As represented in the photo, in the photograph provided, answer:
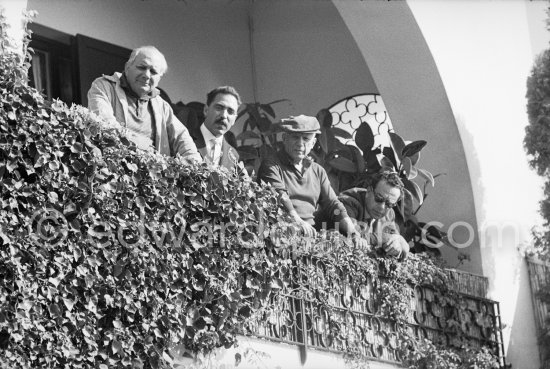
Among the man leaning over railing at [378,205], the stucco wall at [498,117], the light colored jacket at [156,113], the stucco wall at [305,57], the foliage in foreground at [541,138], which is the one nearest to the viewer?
the light colored jacket at [156,113]

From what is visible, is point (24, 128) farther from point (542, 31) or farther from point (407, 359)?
point (542, 31)

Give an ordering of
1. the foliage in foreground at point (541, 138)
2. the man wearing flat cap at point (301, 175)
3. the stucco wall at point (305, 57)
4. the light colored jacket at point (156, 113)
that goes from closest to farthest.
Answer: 1. the light colored jacket at point (156, 113)
2. the man wearing flat cap at point (301, 175)
3. the foliage in foreground at point (541, 138)
4. the stucco wall at point (305, 57)

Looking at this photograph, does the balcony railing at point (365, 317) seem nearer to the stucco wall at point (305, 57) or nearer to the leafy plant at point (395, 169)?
the leafy plant at point (395, 169)

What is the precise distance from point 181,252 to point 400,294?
265cm

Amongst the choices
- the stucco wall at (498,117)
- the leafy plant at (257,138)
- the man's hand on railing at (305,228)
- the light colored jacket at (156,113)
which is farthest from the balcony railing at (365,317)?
the leafy plant at (257,138)

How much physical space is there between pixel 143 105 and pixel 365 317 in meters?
2.55

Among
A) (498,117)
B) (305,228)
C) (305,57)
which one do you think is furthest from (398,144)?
(305,57)

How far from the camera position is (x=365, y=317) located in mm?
10141

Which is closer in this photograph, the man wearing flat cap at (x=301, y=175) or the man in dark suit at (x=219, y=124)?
the man in dark suit at (x=219, y=124)

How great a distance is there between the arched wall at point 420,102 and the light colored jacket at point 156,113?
149 inches

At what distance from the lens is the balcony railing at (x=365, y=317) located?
370 inches

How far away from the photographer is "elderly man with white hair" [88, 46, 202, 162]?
8.79 metres

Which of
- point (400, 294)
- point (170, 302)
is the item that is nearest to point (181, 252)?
point (170, 302)

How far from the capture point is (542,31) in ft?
43.0
